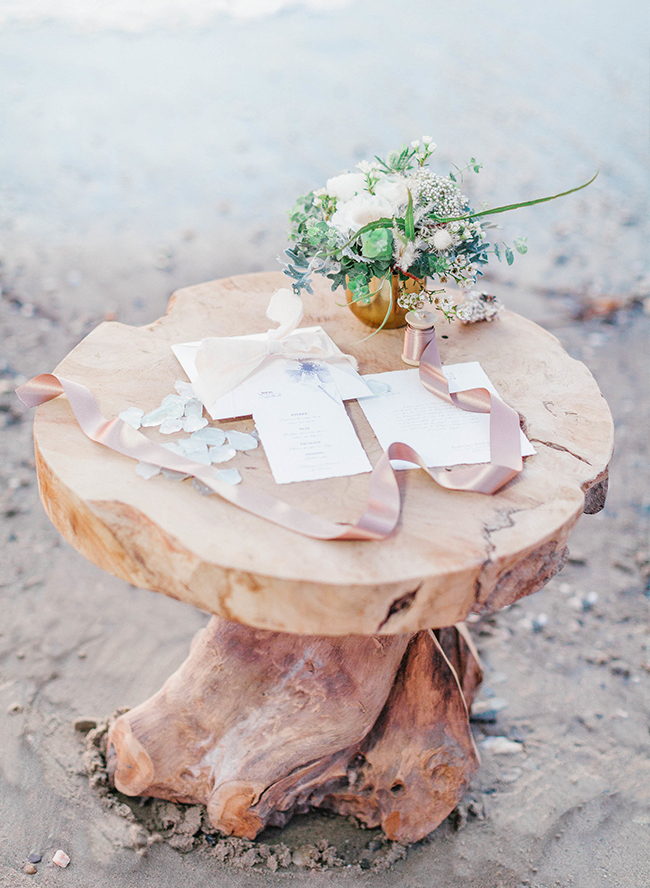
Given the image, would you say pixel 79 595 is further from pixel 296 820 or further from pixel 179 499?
pixel 179 499

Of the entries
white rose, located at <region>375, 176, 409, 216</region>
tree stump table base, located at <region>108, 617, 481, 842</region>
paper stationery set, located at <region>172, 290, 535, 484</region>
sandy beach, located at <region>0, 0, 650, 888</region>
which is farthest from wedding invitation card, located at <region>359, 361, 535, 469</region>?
sandy beach, located at <region>0, 0, 650, 888</region>

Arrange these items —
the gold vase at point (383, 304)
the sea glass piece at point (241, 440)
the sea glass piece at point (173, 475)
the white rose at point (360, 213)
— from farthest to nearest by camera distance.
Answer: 1. the gold vase at point (383, 304)
2. the white rose at point (360, 213)
3. the sea glass piece at point (241, 440)
4. the sea glass piece at point (173, 475)

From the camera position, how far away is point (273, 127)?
548cm

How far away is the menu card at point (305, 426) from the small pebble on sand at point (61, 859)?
1092 mm

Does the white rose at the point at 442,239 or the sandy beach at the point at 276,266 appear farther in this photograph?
the sandy beach at the point at 276,266

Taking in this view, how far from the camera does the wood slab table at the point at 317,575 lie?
1.21 m

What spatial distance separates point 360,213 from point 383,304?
11.2 inches

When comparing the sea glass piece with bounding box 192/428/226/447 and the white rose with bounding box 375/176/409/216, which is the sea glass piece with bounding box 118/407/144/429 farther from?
the white rose with bounding box 375/176/409/216

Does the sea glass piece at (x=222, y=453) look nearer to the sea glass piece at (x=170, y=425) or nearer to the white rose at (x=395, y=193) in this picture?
the sea glass piece at (x=170, y=425)

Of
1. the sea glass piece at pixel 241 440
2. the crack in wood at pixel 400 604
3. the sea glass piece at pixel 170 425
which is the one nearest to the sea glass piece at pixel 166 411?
the sea glass piece at pixel 170 425

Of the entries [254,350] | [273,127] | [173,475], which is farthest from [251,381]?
[273,127]

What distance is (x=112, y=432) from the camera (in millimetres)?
1454

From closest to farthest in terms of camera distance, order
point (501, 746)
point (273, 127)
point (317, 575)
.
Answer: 1. point (317, 575)
2. point (501, 746)
3. point (273, 127)

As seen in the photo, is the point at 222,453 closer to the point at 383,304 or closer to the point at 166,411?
the point at 166,411
